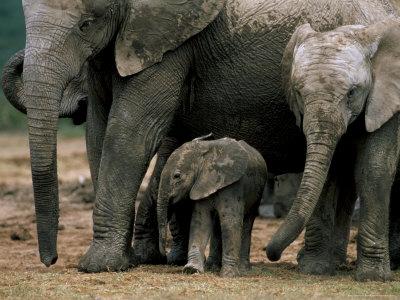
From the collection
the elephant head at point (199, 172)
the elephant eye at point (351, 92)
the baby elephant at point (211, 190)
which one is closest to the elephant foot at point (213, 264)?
the baby elephant at point (211, 190)

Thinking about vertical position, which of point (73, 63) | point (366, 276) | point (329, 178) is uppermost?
point (73, 63)

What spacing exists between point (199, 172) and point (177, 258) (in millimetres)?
1488

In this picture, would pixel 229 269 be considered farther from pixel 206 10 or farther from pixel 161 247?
pixel 206 10

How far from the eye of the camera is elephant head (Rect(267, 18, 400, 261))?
9517 millimetres

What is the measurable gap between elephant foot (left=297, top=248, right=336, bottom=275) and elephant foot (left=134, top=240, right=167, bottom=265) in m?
1.18

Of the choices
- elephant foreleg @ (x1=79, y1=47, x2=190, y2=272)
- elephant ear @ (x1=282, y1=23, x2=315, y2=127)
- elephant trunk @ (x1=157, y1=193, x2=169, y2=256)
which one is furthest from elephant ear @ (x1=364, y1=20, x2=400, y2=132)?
elephant foreleg @ (x1=79, y1=47, x2=190, y2=272)

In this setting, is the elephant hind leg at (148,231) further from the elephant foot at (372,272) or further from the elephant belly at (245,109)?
the elephant foot at (372,272)

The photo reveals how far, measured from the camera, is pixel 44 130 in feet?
33.2

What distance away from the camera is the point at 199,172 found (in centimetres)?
1020

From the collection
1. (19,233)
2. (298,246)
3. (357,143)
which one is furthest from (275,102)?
(19,233)

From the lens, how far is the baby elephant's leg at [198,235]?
1015 centimetres

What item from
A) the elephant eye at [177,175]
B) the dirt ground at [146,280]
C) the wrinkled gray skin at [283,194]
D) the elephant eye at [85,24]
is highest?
the elephant eye at [85,24]

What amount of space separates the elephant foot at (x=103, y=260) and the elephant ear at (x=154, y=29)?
49.5 inches

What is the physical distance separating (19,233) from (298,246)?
2647 millimetres
